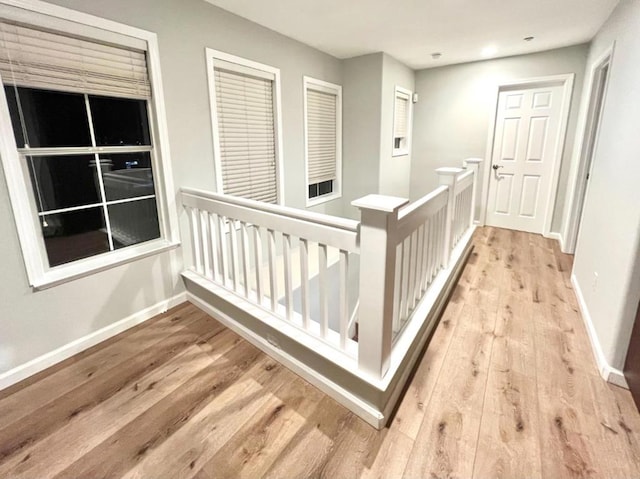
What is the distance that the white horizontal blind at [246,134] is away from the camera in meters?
2.88

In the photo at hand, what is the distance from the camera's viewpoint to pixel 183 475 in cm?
135

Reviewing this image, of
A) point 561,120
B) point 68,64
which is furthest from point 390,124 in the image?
point 68,64

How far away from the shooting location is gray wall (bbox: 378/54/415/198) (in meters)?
4.18

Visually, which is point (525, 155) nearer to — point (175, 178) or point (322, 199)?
point (322, 199)

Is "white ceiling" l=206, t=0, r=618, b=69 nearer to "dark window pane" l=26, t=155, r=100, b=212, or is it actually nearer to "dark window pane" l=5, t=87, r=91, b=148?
"dark window pane" l=5, t=87, r=91, b=148

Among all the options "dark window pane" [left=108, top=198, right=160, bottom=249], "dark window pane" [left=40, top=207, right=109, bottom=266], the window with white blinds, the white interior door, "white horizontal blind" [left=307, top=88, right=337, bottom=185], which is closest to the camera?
"dark window pane" [left=40, top=207, right=109, bottom=266]

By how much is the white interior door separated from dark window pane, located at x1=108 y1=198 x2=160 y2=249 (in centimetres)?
458

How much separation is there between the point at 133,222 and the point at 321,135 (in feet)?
8.42

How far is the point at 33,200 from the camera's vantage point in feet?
6.15

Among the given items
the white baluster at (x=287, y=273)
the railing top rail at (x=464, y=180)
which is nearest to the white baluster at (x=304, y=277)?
the white baluster at (x=287, y=273)

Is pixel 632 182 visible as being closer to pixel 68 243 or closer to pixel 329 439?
pixel 329 439

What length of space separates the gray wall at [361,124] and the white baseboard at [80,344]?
9.29 feet

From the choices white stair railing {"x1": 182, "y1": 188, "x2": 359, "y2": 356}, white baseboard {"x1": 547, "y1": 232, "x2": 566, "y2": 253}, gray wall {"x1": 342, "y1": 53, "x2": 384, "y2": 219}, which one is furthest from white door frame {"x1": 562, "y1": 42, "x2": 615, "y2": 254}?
white stair railing {"x1": 182, "y1": 188, "x2": 359, "y2": 356}

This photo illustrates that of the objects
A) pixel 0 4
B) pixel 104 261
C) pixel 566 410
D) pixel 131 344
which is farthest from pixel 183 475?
pixel 0 4
